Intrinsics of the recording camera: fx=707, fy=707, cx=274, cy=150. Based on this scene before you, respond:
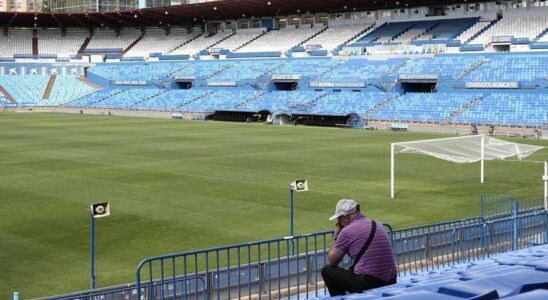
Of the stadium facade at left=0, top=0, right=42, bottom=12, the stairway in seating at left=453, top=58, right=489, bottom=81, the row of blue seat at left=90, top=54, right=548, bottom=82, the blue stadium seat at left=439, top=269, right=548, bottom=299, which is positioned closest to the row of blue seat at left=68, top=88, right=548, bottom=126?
the stairway in seating at left=453, top=58, right=489, bottom=81

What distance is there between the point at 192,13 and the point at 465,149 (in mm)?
61918

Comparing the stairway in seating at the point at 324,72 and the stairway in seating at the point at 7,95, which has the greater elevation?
the stairway in seating at the point at 324,72

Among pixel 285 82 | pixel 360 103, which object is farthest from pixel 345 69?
pixel 360 103

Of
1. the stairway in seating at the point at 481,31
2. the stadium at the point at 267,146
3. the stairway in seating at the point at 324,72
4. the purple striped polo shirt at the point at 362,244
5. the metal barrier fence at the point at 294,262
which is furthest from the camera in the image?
the stairway in seating at the point at 324,72

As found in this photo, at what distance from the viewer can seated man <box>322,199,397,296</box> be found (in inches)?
282

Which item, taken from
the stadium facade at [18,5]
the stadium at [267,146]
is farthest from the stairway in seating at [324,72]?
the stadium facade at [18,5]

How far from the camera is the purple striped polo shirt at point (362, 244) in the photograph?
7.16 m

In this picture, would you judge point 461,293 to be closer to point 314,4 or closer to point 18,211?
point 18,211

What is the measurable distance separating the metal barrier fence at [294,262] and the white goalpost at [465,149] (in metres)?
7.95

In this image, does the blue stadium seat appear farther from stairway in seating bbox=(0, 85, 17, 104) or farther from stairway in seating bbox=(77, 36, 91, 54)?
stairway in seating bbox=(77, 36, 91, 54)

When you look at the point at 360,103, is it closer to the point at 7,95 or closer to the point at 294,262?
the point at 7,95

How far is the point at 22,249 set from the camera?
47.1ft

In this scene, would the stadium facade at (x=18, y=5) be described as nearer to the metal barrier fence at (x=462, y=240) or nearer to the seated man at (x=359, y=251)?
the metal barrier fence at (x=462, y=240)

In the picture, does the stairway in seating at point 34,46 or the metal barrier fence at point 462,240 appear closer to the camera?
the metal barrier fence at point 462,240
